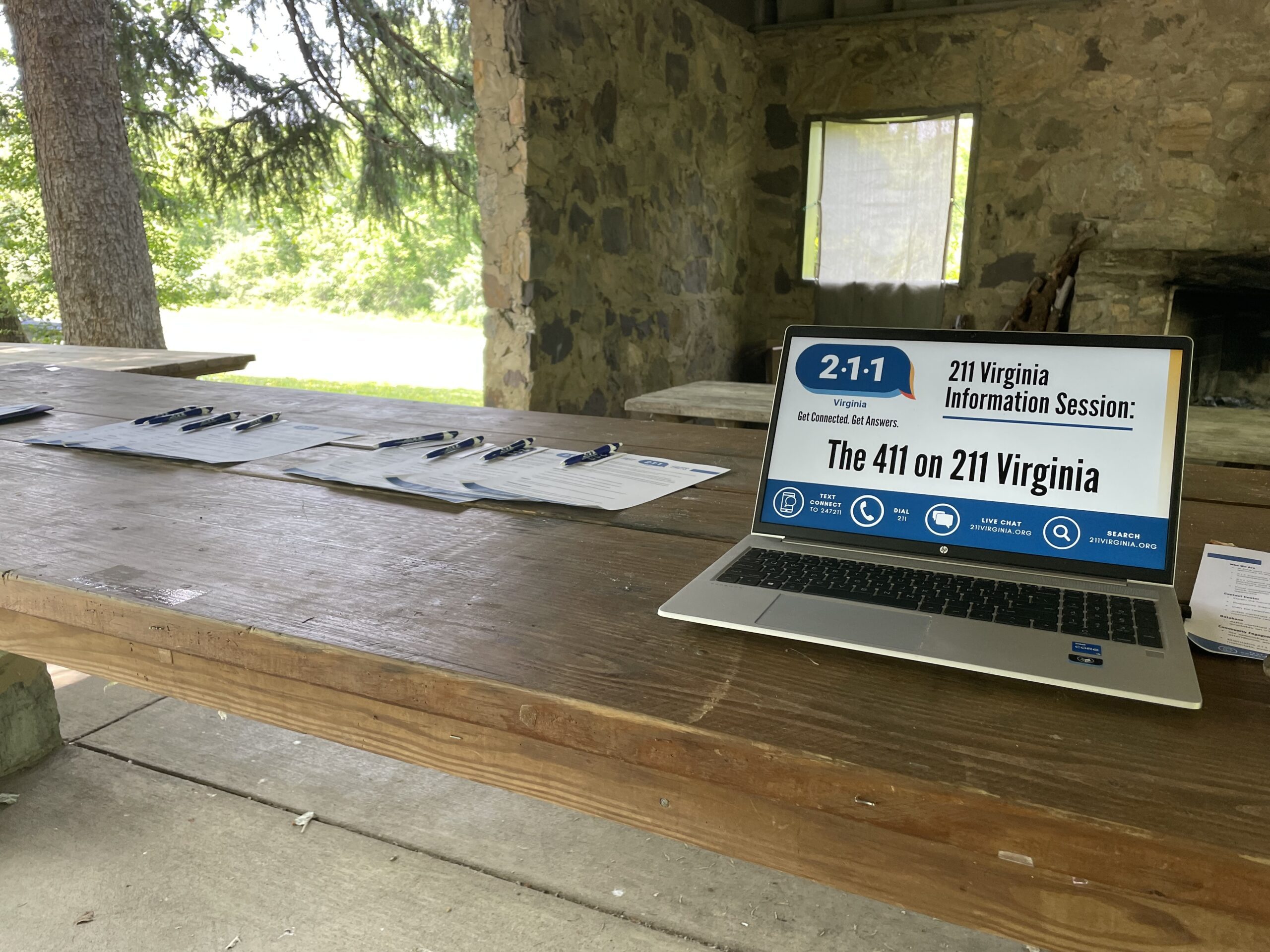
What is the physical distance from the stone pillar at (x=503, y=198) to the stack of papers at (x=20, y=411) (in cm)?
171

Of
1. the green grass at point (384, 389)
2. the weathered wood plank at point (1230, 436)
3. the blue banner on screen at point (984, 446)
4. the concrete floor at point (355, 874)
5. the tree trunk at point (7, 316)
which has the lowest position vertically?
the green grass at point (384, 389)

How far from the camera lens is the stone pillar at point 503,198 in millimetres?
3320

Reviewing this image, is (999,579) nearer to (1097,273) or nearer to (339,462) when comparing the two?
(339,462)

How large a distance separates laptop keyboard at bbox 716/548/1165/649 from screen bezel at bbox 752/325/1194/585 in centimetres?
4

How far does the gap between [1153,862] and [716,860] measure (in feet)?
3.84

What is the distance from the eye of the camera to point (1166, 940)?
0.48 m

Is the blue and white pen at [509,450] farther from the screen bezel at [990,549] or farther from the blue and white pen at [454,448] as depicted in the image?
the screen bezel at [990,549]

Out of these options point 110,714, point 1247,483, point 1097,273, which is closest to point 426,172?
point 1097,273

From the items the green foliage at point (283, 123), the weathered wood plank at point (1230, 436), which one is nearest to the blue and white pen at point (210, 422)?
the weathered wood plank at point (1230, 436)

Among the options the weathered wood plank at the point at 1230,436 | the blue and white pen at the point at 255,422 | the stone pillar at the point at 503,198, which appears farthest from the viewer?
the stone pillar at the point at 503,198

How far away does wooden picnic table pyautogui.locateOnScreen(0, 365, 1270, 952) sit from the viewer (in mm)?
470

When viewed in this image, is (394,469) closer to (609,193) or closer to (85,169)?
(609,193)

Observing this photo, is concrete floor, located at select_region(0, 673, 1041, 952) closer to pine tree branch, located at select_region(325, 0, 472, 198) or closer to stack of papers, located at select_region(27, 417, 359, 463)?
stack of papers, located at select_region(27, 417, 359, 463)

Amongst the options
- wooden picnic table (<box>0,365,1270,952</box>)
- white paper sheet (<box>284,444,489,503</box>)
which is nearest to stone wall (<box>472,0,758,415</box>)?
white paper sheet (<box>284,444,489,503</box>)
